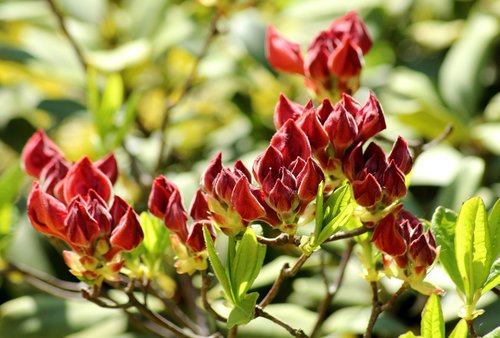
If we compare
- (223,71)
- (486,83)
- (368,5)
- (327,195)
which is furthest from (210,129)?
(327,195)

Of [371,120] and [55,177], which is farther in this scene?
[55,177]

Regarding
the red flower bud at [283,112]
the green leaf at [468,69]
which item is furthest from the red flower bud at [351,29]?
the green leaf at [468,69]

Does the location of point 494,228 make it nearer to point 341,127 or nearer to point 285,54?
point 341,127

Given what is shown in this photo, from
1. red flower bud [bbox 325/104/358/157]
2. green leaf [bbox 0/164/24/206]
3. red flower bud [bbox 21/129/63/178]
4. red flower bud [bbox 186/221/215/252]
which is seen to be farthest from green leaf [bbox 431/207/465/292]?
green leaf [bbox 0/164/24/206]

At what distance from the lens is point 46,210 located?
1022 millimetres

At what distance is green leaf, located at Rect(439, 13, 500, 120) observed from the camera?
190 cm

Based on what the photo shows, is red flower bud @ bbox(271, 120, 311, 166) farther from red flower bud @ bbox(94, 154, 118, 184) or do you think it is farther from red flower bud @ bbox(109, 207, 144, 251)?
red flower bud @ bbox(94, 154, 118, 184)

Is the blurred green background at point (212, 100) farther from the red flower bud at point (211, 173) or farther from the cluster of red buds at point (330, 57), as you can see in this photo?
the red flower bud at point (211, 173)

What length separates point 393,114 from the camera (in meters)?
1.86

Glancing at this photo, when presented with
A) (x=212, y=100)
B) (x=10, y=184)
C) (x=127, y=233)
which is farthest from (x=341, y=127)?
(x=212, y=100)

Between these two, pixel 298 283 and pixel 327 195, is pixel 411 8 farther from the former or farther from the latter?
pixel 327 195

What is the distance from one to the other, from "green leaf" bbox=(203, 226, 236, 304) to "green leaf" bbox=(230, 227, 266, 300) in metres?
0.01

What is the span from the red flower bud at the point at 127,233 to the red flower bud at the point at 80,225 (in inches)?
0.8

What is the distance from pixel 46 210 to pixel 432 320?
0.42 metres
